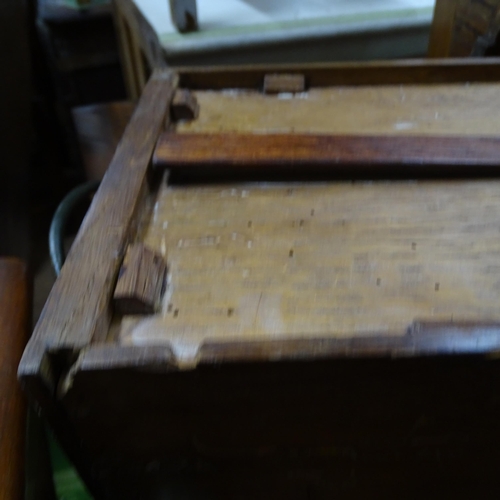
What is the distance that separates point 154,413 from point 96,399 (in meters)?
0.06

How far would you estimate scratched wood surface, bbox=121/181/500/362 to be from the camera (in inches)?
21.4

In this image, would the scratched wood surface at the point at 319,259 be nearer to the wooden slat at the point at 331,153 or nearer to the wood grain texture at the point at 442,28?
the wooden slat at the point at 331,153

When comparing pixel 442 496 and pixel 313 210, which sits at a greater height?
pixel 313 210

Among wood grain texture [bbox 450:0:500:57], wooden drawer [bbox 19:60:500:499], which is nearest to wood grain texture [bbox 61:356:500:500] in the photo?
wooden drawer [bbox 19:60:500:499]

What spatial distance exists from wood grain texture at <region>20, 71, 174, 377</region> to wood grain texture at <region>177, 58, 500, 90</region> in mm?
195

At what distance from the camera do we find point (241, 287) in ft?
1.93

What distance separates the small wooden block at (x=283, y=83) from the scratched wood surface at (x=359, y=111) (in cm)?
1

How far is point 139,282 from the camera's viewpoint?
21.9 inches

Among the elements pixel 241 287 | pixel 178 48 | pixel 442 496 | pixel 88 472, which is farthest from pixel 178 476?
pixel 178 48

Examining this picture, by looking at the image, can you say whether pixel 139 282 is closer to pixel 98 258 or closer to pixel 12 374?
pixel 98 258

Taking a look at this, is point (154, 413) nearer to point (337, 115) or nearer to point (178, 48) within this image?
point (337, 115)

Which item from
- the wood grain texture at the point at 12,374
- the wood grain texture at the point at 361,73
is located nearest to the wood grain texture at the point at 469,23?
the wood grain texture at the point at 361,73

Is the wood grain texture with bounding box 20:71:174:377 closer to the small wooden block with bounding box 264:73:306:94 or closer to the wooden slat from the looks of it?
the wooden slat

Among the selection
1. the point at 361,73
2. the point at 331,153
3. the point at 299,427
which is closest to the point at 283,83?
the point at 361,73
